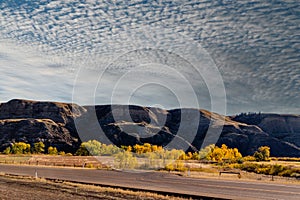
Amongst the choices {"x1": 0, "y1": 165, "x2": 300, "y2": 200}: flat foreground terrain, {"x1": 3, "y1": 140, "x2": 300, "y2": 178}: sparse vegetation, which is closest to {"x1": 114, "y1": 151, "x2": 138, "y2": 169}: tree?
{"x1": 3, "y1": 140, "x2": 300, "y2": 178}: sparse vegetation

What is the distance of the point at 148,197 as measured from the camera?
26.7 metres

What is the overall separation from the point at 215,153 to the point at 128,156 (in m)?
44.6

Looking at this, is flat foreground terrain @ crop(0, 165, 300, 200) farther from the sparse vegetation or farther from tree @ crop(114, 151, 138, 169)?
tree @ crop(114, 151, 138, 169)

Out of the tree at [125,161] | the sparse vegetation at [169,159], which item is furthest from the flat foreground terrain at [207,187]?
the tree at [125,161]

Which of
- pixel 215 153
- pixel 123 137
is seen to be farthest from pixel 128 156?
pixel 123 137

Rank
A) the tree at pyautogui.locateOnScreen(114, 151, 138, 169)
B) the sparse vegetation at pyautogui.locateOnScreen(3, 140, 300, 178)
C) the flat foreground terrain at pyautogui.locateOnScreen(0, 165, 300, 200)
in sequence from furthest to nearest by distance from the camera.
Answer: the tree at pyautogui.locateOnScreen(114, 151, 138, 169)
the sparse vegetation at pyautogui.locateOnScreen(3, 140, 300, 178)
the flat foreground terrain at pyautogui.locateOnScreen(0, 165, 300, 200)

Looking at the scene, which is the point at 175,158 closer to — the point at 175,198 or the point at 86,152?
the point at 86,152

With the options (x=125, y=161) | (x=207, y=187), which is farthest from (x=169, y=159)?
(x=207, y=187)

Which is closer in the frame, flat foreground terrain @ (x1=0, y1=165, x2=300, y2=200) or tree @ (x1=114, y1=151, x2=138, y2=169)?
flat foreground terrain @ (x1=0, y1=165, x2=300, y2=200)

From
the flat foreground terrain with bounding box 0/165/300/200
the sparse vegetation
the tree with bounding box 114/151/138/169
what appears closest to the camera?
the flat foreground terrain with bounding box 0/165/300/200

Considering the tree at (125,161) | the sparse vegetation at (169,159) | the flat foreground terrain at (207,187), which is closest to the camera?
the flat foreground terrain at (207,187)

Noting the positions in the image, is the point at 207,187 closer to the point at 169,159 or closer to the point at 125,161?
the point at 125,161

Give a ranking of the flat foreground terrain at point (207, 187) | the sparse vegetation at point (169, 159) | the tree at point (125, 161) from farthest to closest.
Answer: the tree at point (125, 161), the sparse vegetation at point (169, 159), the flat foreground terrain at point (207, 187)

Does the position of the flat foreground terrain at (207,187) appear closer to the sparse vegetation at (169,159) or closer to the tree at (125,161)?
the sparse vegetation at (169,159)
